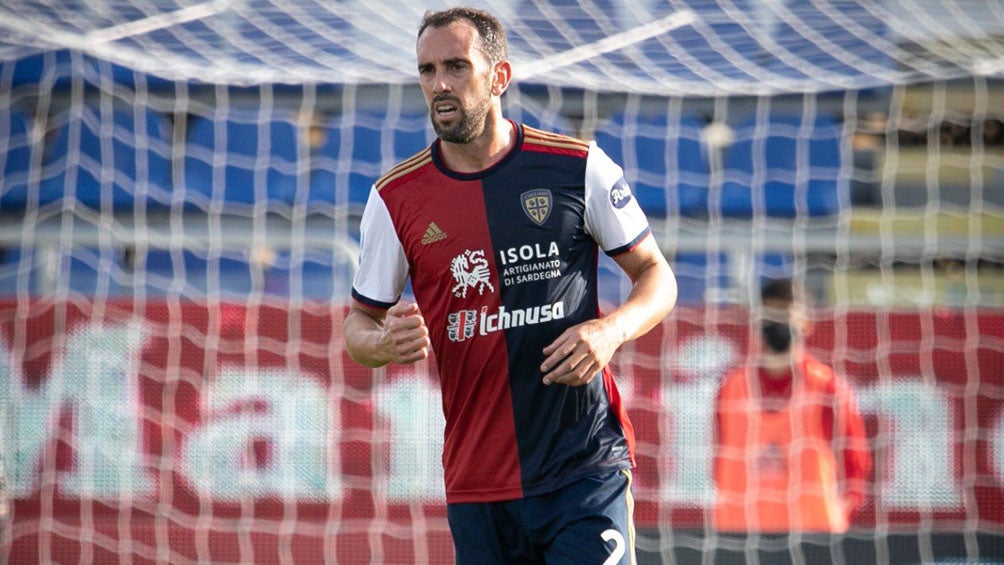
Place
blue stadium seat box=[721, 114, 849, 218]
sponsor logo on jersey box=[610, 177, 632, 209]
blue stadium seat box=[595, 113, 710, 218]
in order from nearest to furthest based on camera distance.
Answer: sponsor logo on jersey box=[610, 177, 632, 209]
blue stadium seat box=[595, 113, 710, 218]
blue stadium seat box=[721, 114, 849, 218]

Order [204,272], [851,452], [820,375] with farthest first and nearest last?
[204,272]
[820,375]
[851,452]

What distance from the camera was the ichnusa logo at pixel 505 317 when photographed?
340 cm

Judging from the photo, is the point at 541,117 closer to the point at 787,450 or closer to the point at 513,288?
the point at 787,450

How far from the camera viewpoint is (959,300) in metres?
7.99

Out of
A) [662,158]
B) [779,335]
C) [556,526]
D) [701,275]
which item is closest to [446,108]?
[556,526]

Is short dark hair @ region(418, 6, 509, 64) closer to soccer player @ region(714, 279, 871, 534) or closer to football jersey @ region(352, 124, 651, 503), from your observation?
football jersey @ region(352, 124, 651, 503)

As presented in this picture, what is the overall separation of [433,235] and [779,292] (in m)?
3.81

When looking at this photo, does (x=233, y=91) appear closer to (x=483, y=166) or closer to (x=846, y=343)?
(x=846, y=343)

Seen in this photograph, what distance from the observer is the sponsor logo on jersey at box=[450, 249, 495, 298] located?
3.42 meters

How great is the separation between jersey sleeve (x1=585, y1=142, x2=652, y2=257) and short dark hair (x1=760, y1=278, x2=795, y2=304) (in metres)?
3.51

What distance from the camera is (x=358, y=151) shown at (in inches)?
388

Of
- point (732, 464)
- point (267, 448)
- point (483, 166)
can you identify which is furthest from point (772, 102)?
point (483, 166)

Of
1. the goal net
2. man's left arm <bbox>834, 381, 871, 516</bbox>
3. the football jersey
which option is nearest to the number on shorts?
the football jersey

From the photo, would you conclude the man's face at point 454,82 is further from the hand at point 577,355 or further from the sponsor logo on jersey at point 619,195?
the hand at point 577,355
